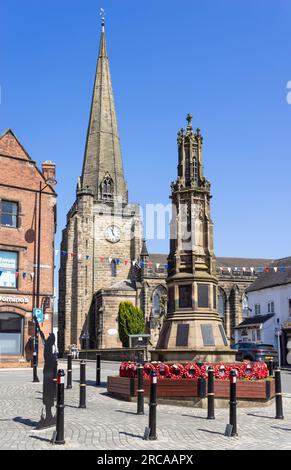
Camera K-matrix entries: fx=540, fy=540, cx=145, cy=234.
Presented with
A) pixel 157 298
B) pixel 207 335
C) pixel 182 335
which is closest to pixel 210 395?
pixel 207 335

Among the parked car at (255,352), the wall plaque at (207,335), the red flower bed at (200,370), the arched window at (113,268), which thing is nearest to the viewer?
the red flower bed at (200,370)

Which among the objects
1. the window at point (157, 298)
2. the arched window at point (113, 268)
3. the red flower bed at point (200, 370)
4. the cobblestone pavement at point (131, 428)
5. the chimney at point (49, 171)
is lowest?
the cobblestone pavement at point (131, 428)

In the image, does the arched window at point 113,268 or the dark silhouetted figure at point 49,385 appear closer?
the dark silhouetted figure at point 49,385

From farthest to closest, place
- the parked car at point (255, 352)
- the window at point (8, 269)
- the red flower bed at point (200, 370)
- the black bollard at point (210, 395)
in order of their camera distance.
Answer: the window at point (8, 269), the parked car at point (255, 352), the red flower bed at point (200, 370), the black bollard at point (210, 395)

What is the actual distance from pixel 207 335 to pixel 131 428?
20.0 ft

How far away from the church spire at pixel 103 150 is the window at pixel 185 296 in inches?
1916

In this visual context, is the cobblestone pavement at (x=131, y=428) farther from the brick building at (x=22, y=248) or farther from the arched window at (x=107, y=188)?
the arched window at (x=107, y=188)

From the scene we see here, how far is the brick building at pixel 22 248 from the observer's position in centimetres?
3003

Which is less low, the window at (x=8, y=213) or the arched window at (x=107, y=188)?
the arched window at (x=107, y=188)

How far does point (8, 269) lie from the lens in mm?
30531

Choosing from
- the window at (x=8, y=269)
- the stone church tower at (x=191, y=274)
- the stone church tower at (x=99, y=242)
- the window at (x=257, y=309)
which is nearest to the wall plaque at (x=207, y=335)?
the stone church tower at (x=191, y=274)

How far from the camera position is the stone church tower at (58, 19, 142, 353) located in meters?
58.1

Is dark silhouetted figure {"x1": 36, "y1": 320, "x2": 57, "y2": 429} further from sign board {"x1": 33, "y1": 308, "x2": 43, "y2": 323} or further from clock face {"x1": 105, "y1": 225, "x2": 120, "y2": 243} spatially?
clock face {"x1": 105, "y1": 225, "x2": 120, "y2": 243}

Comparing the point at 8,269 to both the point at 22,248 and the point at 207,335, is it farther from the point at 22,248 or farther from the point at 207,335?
the point at 207,335
